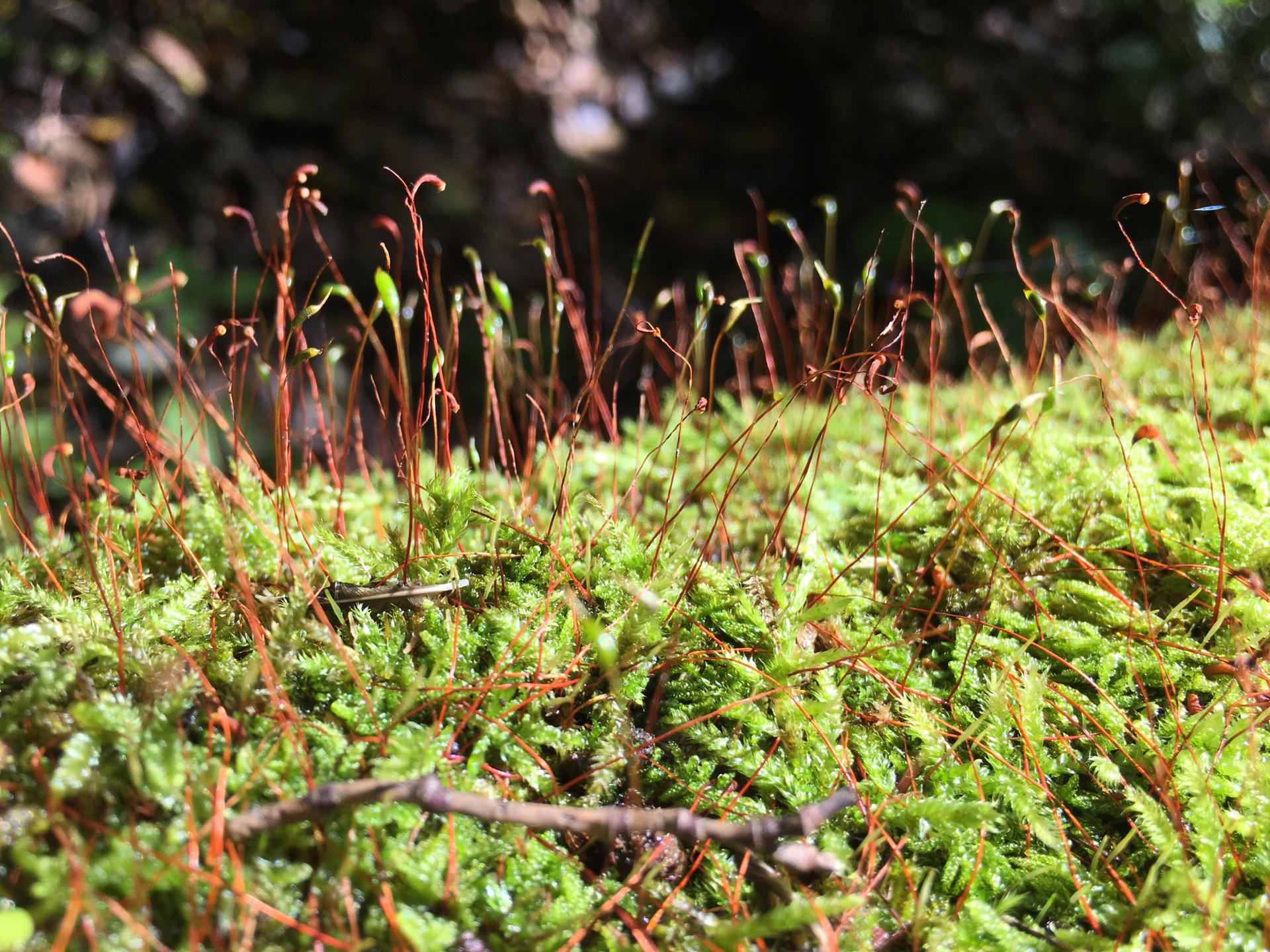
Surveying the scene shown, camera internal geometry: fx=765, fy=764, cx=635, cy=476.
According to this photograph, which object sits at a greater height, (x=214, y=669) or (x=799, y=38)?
(x=799, y=38)

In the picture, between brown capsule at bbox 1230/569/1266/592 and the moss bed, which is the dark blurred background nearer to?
Answer: the moss bed

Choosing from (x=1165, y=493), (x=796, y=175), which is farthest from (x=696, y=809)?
(x=796, y=175)

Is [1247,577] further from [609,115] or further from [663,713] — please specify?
[609,115]

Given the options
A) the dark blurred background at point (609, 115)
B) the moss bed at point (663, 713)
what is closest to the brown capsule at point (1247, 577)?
the moss bed at point (663, 713)

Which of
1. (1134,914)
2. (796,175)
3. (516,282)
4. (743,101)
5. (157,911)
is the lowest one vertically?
(1134,914)

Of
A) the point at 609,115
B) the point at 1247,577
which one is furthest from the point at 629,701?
the point at 609,115

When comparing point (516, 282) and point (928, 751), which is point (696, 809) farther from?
point (516, 282)

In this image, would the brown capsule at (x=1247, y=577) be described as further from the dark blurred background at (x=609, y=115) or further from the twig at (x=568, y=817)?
the dark blurred background at (x=609, y=115)
